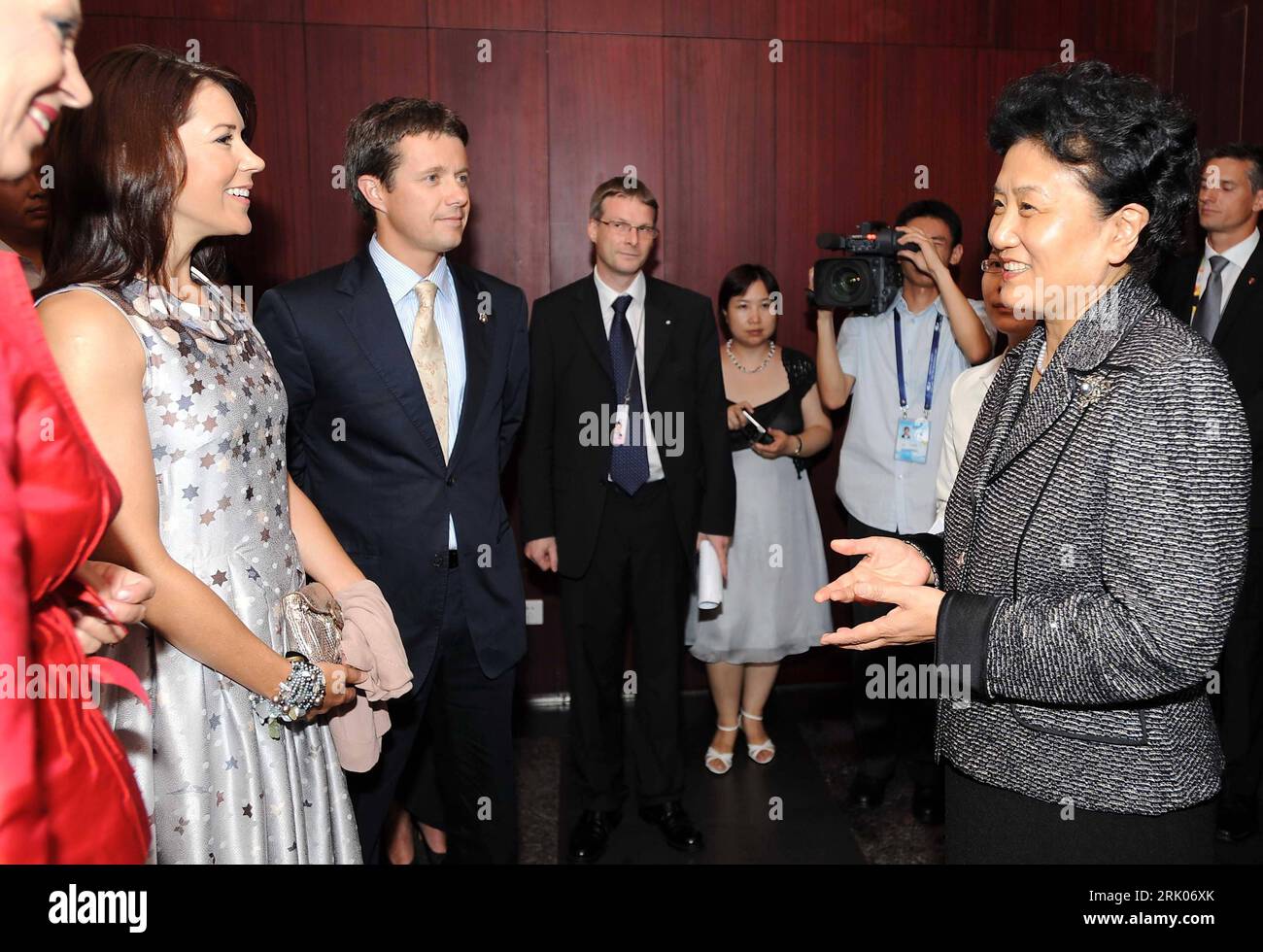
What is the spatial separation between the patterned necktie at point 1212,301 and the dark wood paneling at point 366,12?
284cm

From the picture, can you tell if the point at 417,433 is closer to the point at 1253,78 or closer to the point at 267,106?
the point at 267,106

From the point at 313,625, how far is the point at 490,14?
8.93 ft

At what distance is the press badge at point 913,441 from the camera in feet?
10.2

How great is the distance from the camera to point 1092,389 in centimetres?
128

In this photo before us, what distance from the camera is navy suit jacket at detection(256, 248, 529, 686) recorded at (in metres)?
2.21

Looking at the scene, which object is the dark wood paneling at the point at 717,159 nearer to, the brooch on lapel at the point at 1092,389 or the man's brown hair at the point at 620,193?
the man's brown hair at the point at 620,193

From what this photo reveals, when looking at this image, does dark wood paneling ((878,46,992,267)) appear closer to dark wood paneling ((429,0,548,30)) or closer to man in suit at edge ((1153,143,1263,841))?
man in suit at edge ((1153,143,1263,841))

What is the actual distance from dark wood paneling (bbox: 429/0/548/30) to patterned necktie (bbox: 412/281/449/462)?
1.74 metres

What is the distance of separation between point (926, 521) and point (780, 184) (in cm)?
155

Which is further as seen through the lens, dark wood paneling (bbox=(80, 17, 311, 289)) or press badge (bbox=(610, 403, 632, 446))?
dark wood paneling (bbox=(80, 17, 311, 289))

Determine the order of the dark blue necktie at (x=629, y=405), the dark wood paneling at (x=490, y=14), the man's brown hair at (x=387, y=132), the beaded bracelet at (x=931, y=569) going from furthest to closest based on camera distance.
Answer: the dark wood paneling at (x=490, y=14) < the dark blue necktie at (x=629, y=405) < the man's brown hair at (x=387, y=132) < the beaded bracelet at (x=931, y=569)

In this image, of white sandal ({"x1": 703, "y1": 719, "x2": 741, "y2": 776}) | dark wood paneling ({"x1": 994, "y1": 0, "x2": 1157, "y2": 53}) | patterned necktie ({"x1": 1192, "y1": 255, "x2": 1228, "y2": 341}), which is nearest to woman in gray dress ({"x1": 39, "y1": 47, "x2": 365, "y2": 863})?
A: white sandal ({"x1": 703, "y1": 719, "x2": 741, "y2": 776})

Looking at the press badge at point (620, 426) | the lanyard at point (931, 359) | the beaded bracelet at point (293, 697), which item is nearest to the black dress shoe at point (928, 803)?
the lanyard at point (931, 359)
